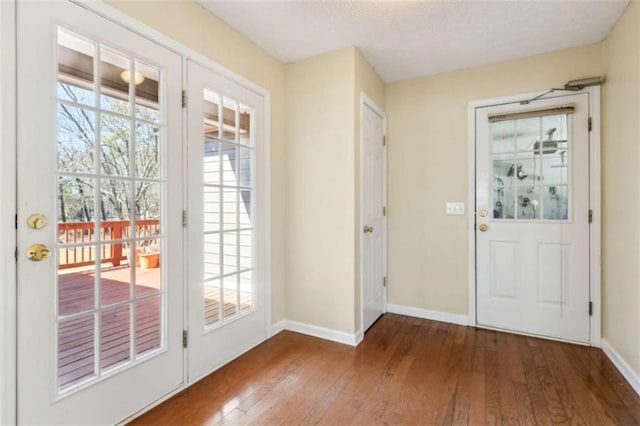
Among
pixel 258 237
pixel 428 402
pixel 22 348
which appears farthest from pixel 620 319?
pixel 22 348

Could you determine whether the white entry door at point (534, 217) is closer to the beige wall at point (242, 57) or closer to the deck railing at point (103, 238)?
the beige wall at point (242, 57)

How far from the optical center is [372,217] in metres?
3.01

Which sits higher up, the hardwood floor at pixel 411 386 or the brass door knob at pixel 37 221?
the brass door knob at pixel 37 221

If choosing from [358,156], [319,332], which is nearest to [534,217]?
[358,156]

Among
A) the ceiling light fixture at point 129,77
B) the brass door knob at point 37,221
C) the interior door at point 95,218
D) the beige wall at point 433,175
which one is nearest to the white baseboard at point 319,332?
the beige wall at point 433,175

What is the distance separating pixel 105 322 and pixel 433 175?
2.85 meters

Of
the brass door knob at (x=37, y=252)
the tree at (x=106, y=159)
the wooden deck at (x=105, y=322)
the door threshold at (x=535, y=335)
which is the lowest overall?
the door threshold at (x=535, y=335)

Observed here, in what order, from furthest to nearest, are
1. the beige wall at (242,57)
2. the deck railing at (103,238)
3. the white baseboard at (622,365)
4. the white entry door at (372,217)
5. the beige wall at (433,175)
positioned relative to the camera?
1. the beige wall at (433,175)
2. the white entry door at (372,217)
3. the white baseboard at (622,365)
4. the beige wall at (242,57)
5. the deck railing at (103,238)

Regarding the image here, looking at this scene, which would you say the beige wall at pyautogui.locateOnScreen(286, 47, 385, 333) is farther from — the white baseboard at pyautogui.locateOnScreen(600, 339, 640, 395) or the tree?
the white baseboard at pyautogui.locateOnScreen(600, 339, 640, 395)

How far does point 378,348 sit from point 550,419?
114 centimetres

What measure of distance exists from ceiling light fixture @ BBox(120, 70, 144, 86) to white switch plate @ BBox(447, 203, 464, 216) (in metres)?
2.69

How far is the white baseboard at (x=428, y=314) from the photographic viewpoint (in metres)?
3.03

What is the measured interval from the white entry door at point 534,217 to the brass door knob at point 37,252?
10.1 feet

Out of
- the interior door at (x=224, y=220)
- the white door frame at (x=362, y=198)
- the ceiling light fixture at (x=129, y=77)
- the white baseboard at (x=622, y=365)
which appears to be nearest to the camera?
the ceiling light fixture at (x=129, y=77)
